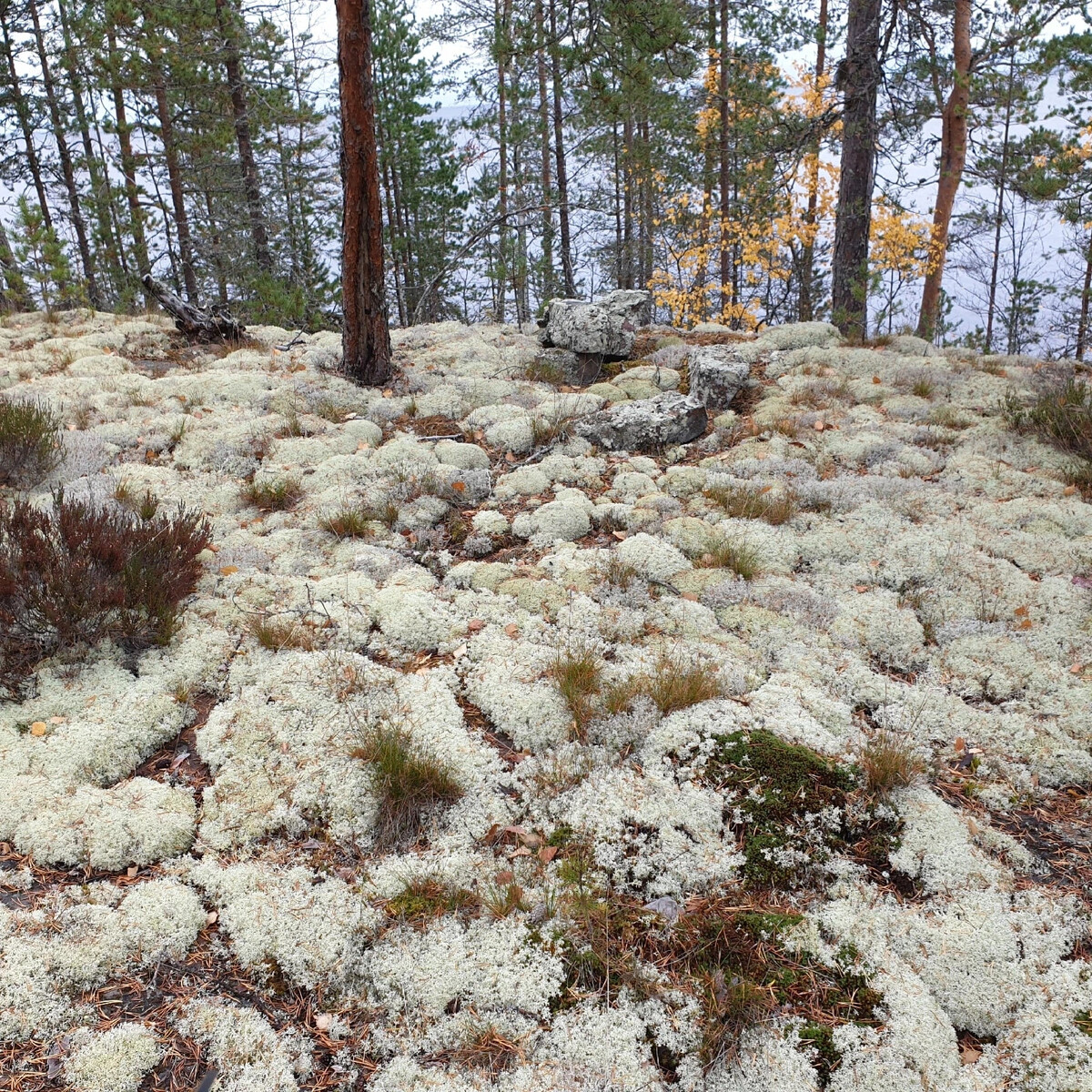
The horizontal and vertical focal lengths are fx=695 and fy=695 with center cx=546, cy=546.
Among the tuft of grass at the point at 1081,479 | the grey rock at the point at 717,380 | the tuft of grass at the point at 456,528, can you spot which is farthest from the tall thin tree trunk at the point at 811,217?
the tuft of grass at the point at 456,528

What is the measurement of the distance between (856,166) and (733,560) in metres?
7.28

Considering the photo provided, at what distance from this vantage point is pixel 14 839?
2871 mm

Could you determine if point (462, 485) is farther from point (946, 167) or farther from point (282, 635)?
point (946, 167)

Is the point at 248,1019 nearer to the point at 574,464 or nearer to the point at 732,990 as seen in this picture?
the point at 732,990

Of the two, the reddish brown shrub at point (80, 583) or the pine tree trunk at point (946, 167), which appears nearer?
the reddish brown shrub at point (80, 583)

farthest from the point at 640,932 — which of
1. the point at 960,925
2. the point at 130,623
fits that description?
the point at 130,623

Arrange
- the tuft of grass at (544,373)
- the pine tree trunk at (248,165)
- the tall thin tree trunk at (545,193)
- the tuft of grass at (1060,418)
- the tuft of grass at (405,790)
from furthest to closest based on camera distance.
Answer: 1. the tall thin tree trunk at (545,193)
2. the pine tree trunk at (248,165)
3. the tuft of grass at (544,373)
4. the tuft of grass at (1060,418)
5. the tuft of grass at (405,790)

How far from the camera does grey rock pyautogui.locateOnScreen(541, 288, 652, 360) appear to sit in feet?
28.6

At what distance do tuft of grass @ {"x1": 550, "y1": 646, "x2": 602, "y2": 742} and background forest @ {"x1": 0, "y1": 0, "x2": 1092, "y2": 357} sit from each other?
17.4ft

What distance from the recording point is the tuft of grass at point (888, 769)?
9.94 ft

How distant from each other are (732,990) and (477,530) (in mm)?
3597

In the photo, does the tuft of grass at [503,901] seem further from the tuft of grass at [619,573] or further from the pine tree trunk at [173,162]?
the pine tree trunk at [173,162]

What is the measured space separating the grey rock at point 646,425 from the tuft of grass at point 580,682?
10.7 feet

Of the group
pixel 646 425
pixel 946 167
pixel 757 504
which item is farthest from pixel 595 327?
pixel 946 167
